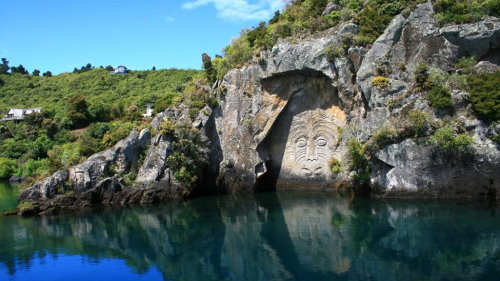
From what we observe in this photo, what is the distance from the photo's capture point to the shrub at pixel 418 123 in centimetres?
3242

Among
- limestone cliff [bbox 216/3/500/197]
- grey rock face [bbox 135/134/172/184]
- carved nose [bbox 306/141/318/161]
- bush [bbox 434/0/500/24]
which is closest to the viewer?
limestone cliff [bbox 216/3/500/197]

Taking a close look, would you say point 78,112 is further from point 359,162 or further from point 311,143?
point 359,162

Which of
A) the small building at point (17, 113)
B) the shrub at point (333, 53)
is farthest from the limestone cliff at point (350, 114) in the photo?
the small building at point (17, 113)

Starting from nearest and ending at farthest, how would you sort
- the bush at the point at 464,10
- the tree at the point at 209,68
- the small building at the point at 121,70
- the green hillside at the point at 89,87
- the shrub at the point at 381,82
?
the bush at the point at 464,10
the shrub at the point at 381,82
the tree at the point at 209,68
the green hillside at the point at 89,87
the small building at the point at 121,70

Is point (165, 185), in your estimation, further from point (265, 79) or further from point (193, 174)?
point (265, 79)

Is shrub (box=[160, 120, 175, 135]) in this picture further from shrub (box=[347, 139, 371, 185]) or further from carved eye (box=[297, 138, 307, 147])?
shrub (box=[347, 139, 371, 185])

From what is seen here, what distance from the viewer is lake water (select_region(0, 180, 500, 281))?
20562mm

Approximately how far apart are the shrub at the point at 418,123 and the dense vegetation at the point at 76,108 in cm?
1905

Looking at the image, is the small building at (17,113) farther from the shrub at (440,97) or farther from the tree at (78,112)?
the shrub at (440,97)

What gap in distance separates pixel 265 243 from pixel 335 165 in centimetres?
1736

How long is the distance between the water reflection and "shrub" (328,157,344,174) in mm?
4039

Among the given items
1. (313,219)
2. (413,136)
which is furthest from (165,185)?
(413,136)

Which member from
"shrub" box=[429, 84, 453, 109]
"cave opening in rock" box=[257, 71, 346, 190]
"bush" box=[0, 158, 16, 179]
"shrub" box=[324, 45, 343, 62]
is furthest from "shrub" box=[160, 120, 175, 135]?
"bush" box=[0, 158, 16, 179]

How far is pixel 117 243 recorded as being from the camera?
28.1 metres
